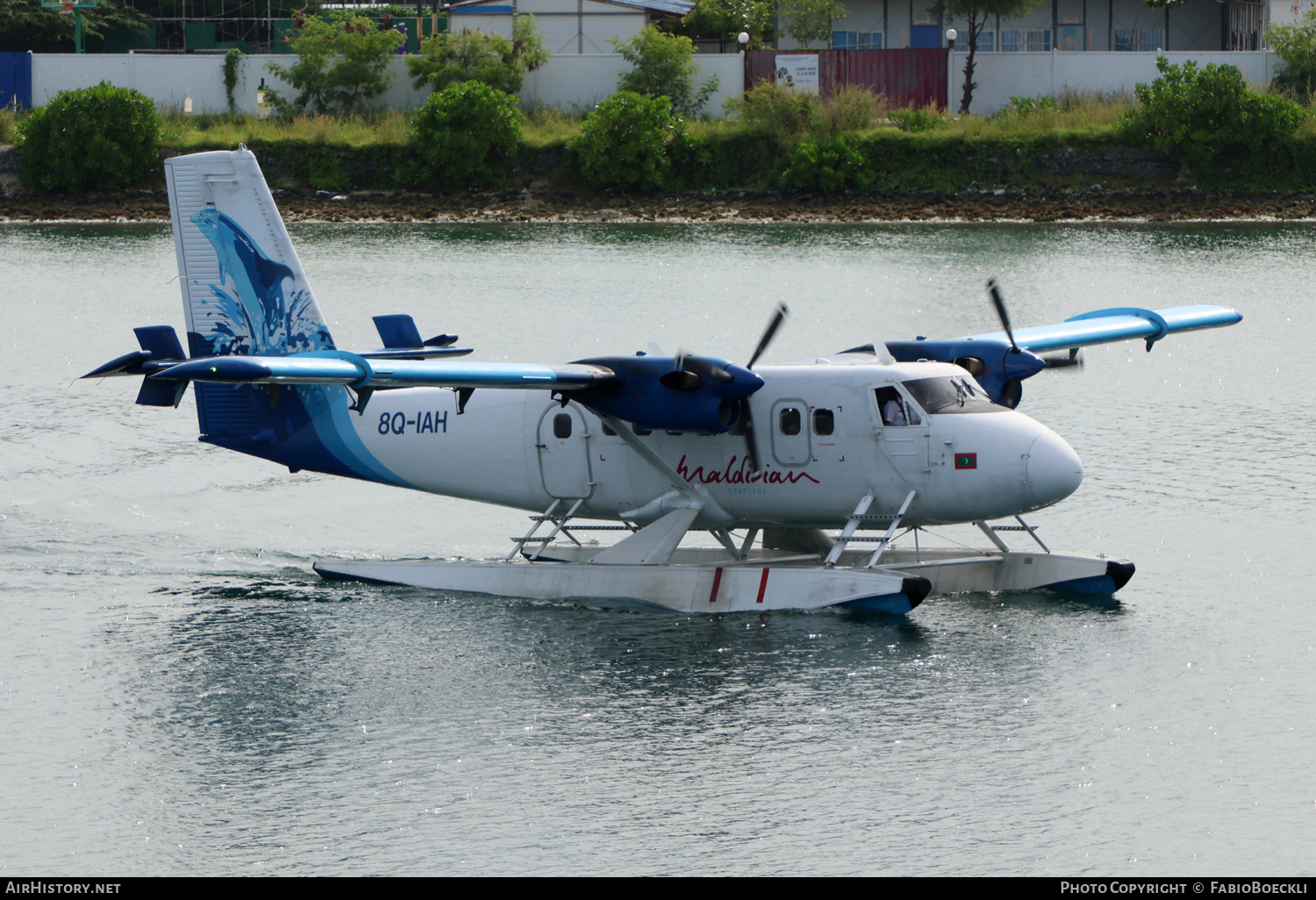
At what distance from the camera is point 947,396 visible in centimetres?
2184

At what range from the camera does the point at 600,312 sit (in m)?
50.9

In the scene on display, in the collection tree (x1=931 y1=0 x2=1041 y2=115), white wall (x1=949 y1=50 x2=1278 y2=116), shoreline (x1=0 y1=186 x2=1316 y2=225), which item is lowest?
shoreline (x1=0 y1=186 x2=1316 y2=225)

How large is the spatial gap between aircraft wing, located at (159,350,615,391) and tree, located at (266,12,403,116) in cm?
6224

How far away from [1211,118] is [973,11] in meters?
13.4

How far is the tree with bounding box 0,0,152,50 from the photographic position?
300 ft

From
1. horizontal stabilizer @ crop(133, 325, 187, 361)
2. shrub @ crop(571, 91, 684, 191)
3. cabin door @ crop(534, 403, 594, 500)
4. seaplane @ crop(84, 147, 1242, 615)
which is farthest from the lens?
shrub @ crop(571, 91, 684, 191)

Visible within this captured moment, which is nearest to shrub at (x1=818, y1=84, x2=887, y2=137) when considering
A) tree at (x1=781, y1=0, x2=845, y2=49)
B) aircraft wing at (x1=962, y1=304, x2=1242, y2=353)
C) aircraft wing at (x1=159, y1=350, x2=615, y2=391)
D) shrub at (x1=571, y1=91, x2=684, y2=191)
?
shrub at (x1=571, y1=91, x2=684, y2=191)

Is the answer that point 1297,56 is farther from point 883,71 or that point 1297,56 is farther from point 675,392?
point 675,392

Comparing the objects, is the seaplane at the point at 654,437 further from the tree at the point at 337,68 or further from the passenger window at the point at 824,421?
the tree at the point at 337,68

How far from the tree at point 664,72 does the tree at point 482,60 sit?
15.1ft

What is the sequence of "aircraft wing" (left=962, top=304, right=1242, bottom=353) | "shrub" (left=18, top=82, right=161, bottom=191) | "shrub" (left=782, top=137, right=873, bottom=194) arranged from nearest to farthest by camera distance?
"aircraft wing" (left=962, top=304, right=1242, bottom=353), "shrub" (left=782, top=137, right=873, bottom=194), "shrub" (left=18, top=82, right=161, bottom=191)

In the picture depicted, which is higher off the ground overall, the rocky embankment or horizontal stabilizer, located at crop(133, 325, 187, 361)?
the rocky embankment

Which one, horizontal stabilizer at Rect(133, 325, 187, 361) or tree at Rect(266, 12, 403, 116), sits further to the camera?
tree at Rect(266, 12, 403, 116)

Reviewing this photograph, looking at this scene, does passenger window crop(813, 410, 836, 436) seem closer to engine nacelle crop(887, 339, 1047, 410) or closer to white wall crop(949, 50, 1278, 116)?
engine nacelle crop(887, 339, 1047, 410)
